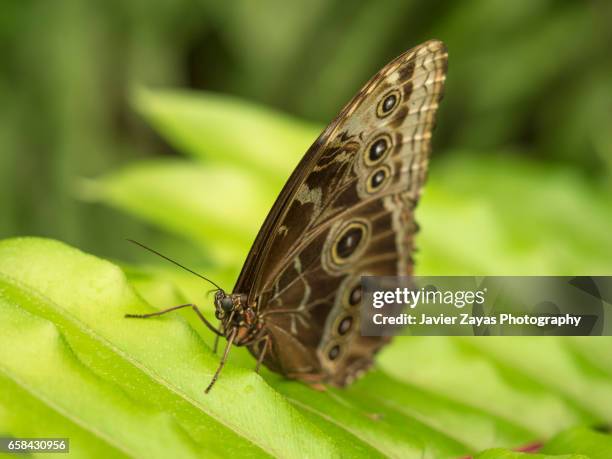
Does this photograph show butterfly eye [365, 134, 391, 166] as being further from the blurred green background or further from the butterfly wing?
the blurred green background

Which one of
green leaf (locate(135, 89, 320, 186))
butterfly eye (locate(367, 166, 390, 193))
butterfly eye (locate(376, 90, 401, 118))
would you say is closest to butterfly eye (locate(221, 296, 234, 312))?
butterfly eye (locate(367, 166, 390, 193))

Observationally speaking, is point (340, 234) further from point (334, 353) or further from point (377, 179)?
point (334, 353)

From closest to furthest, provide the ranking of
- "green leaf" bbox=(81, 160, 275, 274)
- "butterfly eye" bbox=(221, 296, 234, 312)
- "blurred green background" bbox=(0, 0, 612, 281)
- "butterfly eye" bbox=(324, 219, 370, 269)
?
1. "butterfly eye" bbox=(221, 296, 234, 312)
2. "butterfly eye" bbox=(324, 219, 370, 269)
3. "green leaf" bbox=(81, 160, 275, 274)
4. "blurred green background" bbox=(0, 0, 612, 281)

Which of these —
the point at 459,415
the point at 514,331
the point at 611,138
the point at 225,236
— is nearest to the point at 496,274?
the point at 514,331

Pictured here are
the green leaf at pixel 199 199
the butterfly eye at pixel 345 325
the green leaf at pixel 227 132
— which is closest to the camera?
the butterfly eye at pixel 345 325

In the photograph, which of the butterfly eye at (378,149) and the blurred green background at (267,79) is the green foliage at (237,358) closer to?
the butterfly eye at (378,149)

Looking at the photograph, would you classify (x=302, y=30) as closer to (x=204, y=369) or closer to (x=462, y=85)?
(x=462, y=85)

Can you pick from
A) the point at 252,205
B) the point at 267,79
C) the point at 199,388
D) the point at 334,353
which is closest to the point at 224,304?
the point at 199,388

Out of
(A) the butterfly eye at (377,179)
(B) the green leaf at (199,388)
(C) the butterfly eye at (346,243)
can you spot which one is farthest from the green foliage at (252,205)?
(A) the butterfly eye at (377,179)
